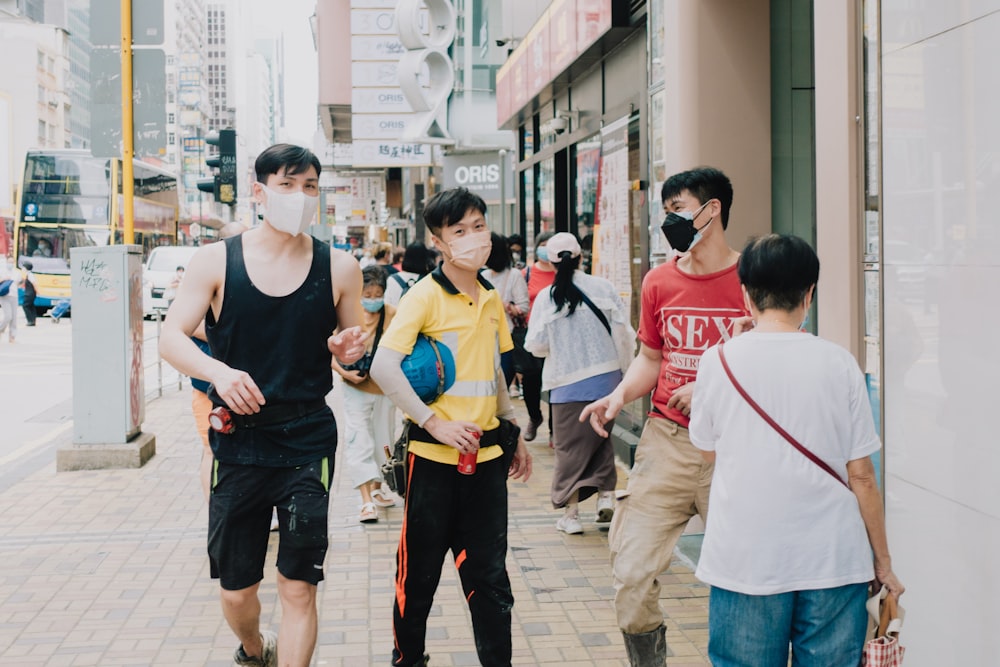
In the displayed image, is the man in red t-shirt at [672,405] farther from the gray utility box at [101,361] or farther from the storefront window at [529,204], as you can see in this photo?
the storefront window at [529,204]

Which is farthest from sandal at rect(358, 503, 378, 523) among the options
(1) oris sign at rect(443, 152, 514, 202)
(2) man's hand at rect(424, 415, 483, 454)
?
(1) oris sign at rect(443, 152, 514, 202)

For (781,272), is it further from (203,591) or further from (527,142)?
(527,142)

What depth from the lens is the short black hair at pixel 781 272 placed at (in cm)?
283

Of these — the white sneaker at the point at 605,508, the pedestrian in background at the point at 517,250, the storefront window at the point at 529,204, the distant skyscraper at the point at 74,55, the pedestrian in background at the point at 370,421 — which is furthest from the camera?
the distant skyscraper at the point at 74,55

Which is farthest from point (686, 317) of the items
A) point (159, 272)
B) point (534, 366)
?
point (159, 272)

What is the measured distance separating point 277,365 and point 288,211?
52 cm

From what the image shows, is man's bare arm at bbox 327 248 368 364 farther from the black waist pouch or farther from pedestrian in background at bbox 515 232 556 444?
pedestrian in background at bbox 515 232 556 444

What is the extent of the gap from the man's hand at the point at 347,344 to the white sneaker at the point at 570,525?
334 cm

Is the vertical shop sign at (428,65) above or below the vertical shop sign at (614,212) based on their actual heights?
above

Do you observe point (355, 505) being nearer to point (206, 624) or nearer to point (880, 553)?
point (206, 624)

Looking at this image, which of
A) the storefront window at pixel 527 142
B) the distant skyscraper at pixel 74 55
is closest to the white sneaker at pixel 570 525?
the storefront window at pixel 527 142

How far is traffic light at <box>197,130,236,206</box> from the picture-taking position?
15133 mm

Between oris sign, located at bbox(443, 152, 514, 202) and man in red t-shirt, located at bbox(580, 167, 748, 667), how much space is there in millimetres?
19100

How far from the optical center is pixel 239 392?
3.41 meters
